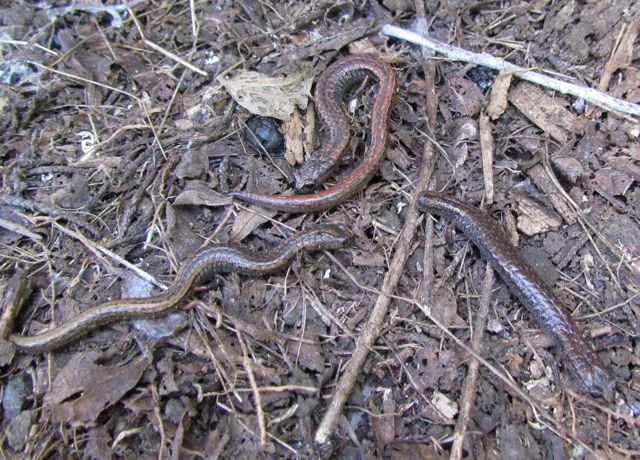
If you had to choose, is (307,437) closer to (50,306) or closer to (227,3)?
(50,306)

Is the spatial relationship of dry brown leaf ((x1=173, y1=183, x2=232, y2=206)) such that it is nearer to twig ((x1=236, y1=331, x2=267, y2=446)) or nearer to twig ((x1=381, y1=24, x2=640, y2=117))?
twig ((x1=236, y1=331, x2=267, y2=446))

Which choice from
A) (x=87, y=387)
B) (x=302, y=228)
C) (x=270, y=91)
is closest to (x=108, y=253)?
(x=87, y=387)

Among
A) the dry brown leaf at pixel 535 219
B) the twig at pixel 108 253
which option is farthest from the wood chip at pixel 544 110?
the twig at pixel 108 253

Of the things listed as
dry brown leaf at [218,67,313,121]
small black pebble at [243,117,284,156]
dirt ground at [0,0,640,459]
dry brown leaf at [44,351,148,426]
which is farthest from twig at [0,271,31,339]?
dry brown leaf at [218,67,313,121]

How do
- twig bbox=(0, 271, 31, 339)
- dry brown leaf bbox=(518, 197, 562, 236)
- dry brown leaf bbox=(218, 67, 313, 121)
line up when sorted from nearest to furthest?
twig bbox=(0, 271, 31, 339), dry brown leaf bbox=(518, 197, 562, 236), dry brown leaf bbox=(218, 67, 313, 121)

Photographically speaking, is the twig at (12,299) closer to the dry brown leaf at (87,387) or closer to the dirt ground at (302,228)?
the dirt ground at (302,228)

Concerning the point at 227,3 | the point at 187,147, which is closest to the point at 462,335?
the point at 187,147
